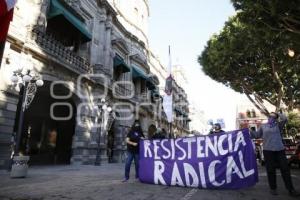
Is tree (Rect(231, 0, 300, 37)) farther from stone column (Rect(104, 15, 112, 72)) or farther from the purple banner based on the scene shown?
stone column (Rect(104, 15, 112, 72))

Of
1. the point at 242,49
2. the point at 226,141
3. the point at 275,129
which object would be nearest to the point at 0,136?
the point at 226,141

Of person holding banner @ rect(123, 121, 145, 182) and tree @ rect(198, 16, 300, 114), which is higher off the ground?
tree @ rect(198, 16, 300, 114)

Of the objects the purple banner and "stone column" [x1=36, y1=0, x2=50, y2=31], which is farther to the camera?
"stone column" [x1=36, y1=0, x2=50, y2=31]

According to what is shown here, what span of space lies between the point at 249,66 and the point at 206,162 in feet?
48.8

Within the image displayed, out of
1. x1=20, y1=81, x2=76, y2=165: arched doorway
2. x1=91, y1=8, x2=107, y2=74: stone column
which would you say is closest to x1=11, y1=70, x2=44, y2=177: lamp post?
x1=20, y1=81, x2=76, y2=165: arched doorway

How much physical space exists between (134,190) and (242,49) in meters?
14.3

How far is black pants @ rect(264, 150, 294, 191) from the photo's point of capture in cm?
565

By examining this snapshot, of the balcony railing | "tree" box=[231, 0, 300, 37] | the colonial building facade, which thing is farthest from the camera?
the balcony railing

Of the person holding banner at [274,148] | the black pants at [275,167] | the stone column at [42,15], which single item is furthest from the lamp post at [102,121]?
the black pants at [275,167]

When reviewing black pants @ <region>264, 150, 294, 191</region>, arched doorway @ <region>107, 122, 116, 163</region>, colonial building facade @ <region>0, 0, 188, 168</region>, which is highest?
colonial building facade @ <region>0, 0, 188, 168</region>

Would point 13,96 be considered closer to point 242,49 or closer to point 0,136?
point 0,136

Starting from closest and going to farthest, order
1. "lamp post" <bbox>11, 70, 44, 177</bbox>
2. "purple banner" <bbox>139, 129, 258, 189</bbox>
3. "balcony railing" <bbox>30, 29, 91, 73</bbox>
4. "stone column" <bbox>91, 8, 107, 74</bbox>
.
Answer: "purple banner" <bbox>139, 129, 258, 189</bbox>, "lamp post" <bbox>11, 70, 44, 177</bbox>, "balcony railing" <bbox>30, 29, 91, 73</bbox>, "stone column" <bbox>91, 8, 107, 74</bbox>

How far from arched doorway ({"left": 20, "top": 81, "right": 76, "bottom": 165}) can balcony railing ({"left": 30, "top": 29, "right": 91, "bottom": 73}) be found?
2.07 meters

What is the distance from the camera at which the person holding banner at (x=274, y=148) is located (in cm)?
579
